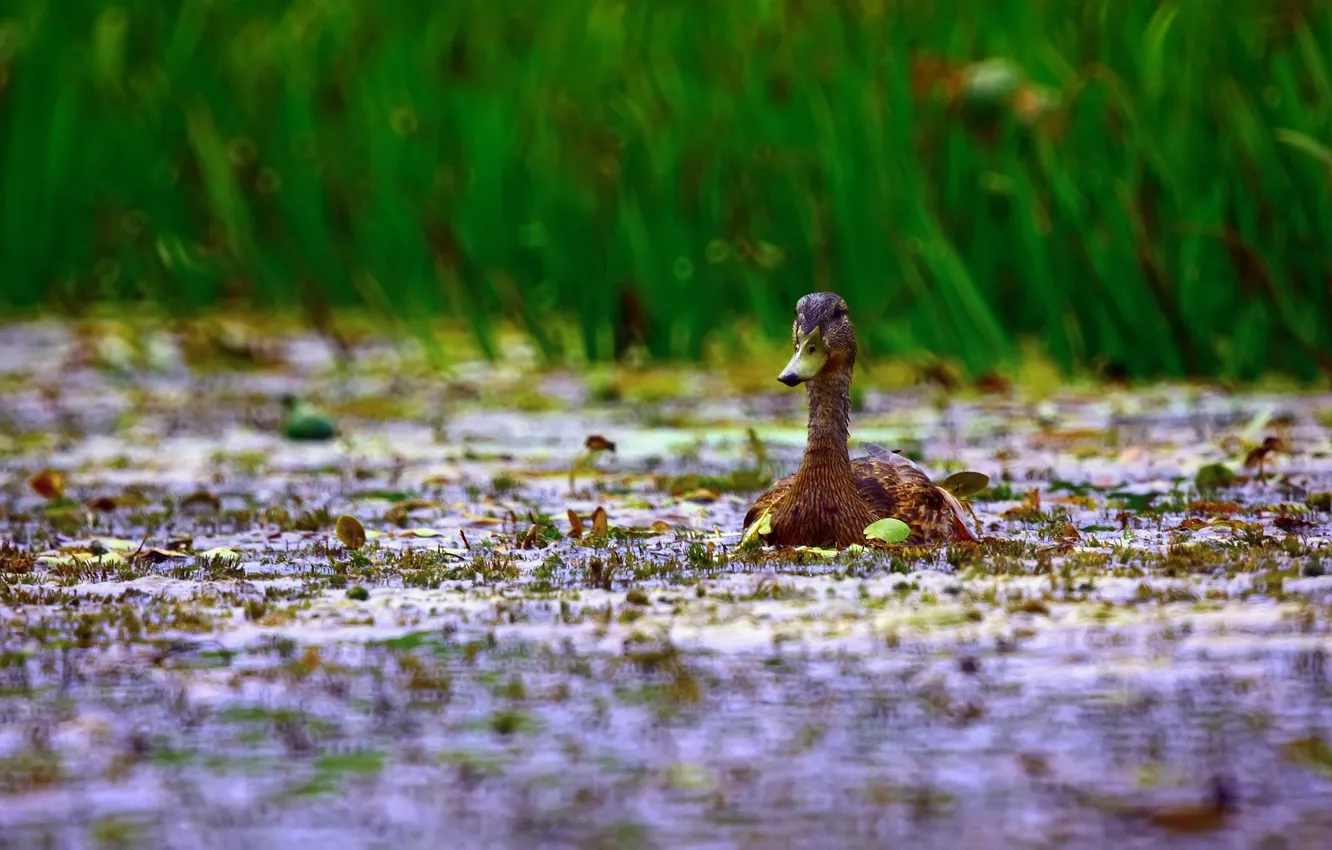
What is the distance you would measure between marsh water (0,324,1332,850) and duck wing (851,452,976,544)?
0.15 metres

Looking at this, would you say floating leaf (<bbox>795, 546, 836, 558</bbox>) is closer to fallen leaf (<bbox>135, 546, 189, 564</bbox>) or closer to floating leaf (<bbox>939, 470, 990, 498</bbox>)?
floating leaf (<bbox>939, 470, 990, 498</bbox>)

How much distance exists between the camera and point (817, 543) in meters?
4.36

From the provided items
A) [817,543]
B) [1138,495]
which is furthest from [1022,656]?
[1138,495]

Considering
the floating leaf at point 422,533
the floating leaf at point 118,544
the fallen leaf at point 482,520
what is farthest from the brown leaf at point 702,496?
the floating leaf at point 118,544

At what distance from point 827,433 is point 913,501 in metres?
0.23

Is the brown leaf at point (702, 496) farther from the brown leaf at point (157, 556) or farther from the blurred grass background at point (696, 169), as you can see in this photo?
the blurred grass background at point (696, 169)

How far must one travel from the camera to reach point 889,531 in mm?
4340

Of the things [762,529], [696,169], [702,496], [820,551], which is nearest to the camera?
[820,551]

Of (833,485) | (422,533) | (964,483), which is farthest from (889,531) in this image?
(422,533)

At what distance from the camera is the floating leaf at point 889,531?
4328 millimetres

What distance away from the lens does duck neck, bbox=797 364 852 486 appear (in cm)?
445

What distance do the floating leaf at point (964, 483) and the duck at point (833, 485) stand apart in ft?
0.46

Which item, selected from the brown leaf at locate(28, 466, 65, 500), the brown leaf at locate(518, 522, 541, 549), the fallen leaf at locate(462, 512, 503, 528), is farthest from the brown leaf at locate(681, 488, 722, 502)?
the brown leaf at locate(28, 466, 65, 500)

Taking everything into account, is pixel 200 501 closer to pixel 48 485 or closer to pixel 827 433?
pixel 48 485
